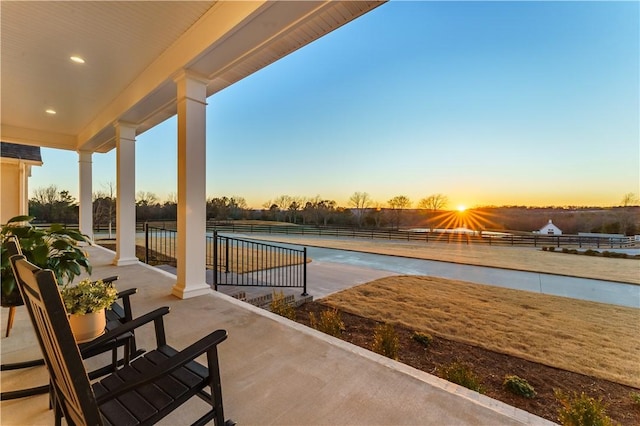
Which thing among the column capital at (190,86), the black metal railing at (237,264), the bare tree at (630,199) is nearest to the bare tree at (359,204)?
the black metal railing at (237,264)

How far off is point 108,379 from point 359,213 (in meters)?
24.8

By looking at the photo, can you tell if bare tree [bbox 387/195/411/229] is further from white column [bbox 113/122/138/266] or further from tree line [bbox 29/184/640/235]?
white column [bbox 113/122/138/266]

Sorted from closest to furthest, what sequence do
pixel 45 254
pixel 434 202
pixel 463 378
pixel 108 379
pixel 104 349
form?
1. pixel 108 379
2. pixel 104 349
3. pixel 45 254
4. pixel 463 378
5. pixel 434 202

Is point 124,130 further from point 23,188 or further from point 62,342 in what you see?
point 23,188

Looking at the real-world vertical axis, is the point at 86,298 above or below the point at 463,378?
above

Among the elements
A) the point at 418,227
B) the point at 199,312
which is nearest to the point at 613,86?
the point at 199,312

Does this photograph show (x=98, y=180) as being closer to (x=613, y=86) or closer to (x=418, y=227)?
(x=613, y=86)

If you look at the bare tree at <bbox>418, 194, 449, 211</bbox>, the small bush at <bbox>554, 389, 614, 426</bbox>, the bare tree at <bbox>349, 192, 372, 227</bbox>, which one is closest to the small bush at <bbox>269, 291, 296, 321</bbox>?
the small bush at <bbox>554, 389, 614, 426</bbox>

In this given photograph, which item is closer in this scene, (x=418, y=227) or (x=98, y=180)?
(x=98, y=180)

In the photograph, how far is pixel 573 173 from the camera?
587 cm

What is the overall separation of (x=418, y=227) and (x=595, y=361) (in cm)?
1865

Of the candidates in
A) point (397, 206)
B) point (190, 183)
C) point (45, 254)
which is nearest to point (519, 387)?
point (45, 254)

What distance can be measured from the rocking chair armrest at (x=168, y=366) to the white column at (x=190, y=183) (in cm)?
228

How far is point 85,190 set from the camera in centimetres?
674
